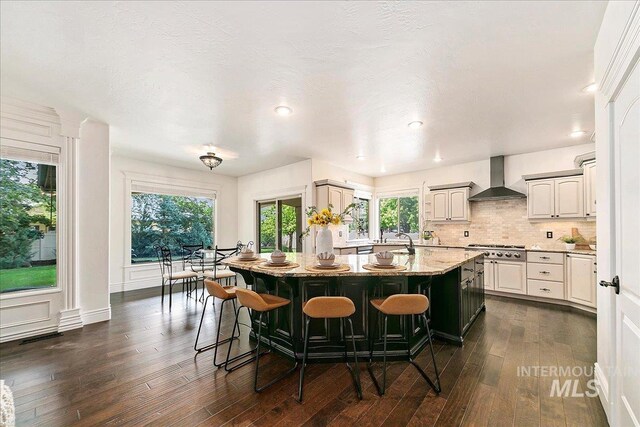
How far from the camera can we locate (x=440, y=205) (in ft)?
19.7

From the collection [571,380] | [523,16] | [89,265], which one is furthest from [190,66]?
[571,380]

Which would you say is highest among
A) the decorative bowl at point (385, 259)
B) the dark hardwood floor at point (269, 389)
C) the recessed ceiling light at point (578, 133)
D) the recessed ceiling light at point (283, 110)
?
the recessed ceiling light at point (283, 110)

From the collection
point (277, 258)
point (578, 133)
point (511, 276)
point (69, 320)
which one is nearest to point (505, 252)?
point (511, 276)

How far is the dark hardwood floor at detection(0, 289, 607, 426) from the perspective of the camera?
1850 millimetres

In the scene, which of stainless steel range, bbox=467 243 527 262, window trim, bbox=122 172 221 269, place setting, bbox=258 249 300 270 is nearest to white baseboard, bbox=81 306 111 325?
window trim, bbox=122 172 221 269

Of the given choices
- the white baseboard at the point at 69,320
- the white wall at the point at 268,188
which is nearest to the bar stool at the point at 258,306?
the white baseboard at the point at 69,320

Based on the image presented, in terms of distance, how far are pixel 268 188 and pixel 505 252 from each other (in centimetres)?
506

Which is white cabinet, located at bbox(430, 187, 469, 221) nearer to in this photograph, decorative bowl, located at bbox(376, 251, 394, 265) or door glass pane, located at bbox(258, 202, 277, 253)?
door glass pane, located at bbox(258, 202, 277, 253)

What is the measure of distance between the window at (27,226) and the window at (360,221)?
206 inches

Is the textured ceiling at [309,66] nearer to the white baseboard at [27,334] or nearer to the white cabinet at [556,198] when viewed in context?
the white cabinet at [556,198]

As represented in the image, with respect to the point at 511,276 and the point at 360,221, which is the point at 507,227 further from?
the point at 360,221

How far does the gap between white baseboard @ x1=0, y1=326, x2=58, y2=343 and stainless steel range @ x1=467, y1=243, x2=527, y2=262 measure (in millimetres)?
6465

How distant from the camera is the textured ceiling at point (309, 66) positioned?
181 centimetres

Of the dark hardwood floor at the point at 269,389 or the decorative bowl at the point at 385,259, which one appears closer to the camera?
the dark hardwood floor at the point at 269,389
